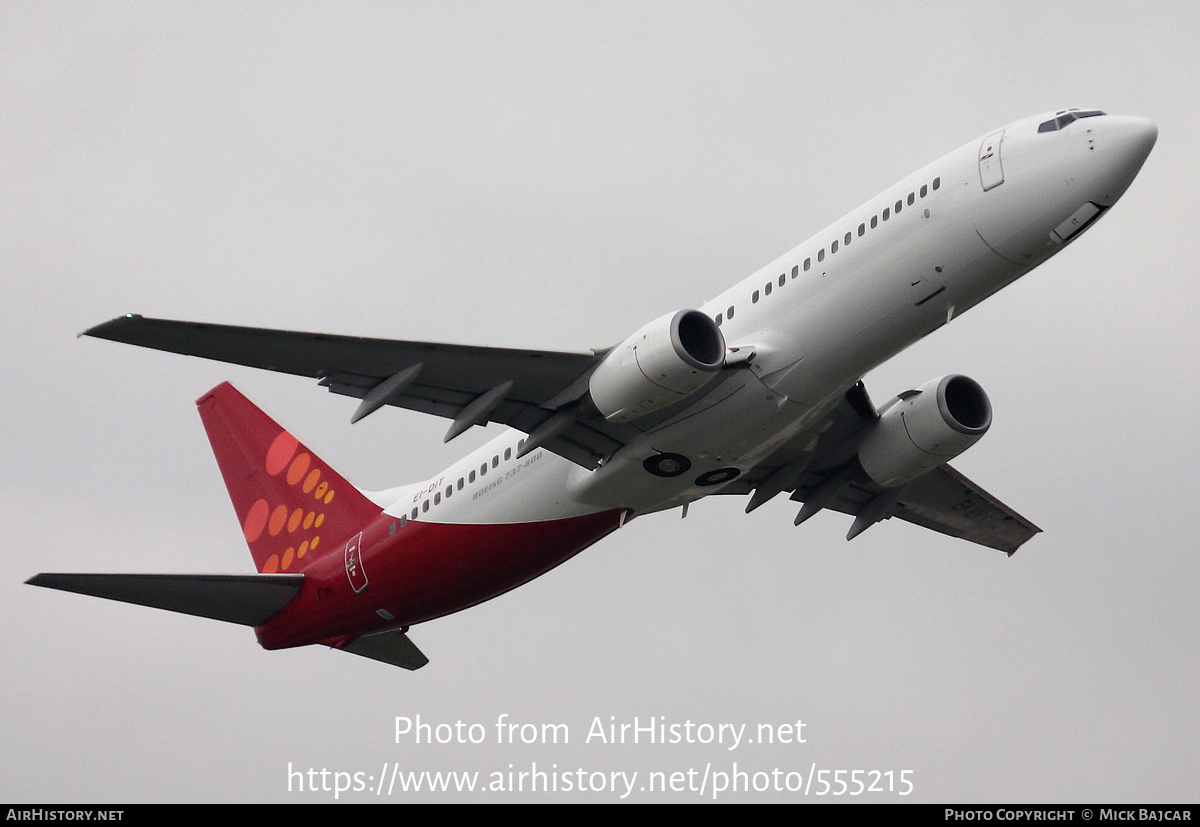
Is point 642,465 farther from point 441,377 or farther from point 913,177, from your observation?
point 913,177

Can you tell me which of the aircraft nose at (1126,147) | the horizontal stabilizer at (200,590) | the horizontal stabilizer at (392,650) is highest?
the aircraft nose at (1126,147)

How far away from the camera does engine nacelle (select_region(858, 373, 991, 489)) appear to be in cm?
2978

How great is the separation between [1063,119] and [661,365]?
827 centimetres

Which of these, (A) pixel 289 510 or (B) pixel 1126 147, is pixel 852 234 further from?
(A) pixel 289 510

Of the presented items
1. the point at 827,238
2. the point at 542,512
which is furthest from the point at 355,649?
the point at 827,238

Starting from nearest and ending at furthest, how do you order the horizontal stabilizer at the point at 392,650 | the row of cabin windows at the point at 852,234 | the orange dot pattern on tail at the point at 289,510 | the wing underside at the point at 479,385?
the wing underside at the point at 479,385
the row of cabin windows at the point at 852,234
the horizontal stabilizer at the point at 392,650
the orange dot pattern on tail at the point at 289,510

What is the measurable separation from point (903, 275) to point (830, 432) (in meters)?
6.63

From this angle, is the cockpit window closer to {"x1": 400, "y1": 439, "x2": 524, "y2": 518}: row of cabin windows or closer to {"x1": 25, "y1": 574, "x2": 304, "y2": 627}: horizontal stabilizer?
{"x1": 400, "y1": 439, "x2": 524, "y2": 518}: row of cabin windows

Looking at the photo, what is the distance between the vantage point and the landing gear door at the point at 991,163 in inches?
985

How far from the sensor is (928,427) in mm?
29984

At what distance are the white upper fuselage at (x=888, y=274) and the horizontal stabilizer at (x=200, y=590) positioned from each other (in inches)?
344

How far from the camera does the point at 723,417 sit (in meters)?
26.7

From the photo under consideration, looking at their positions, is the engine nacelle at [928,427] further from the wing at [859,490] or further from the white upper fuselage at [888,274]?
the white upper fuselage at [888,274]

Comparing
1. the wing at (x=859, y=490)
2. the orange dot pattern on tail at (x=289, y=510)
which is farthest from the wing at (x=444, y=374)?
the orange dot pattern on tail at (x=289, y=510)
